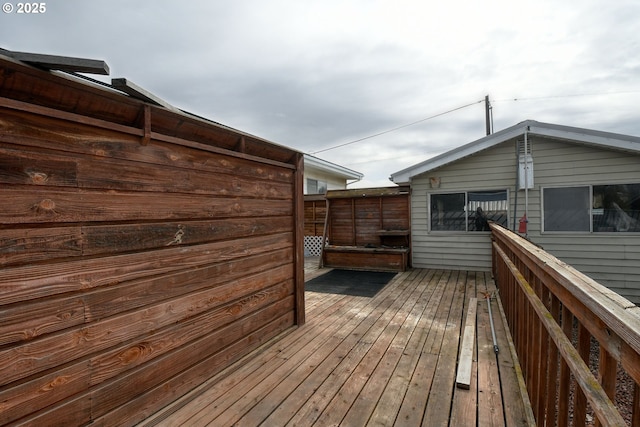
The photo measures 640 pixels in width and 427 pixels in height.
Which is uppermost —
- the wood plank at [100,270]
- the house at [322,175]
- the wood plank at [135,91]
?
the house at [322,175]

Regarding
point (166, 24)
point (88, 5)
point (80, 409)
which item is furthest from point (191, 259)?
point (166, 24)

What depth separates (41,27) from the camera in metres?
3.77

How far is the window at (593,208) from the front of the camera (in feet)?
18.1

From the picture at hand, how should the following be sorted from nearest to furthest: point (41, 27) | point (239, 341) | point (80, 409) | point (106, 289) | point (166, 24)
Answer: point (80, 409)
point (106, 289)
point (239, 341)
point (41, 27)
point (166, 24)

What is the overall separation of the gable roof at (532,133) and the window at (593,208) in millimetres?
799

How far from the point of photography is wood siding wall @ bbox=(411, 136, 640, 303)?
18.2ft

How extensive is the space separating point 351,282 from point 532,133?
15.3 feet

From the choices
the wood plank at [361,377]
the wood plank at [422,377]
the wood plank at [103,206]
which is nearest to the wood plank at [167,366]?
the wood plank at [361,377]

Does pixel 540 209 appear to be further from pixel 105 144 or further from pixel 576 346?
pixel 105 144

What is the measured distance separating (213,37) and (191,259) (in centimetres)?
477

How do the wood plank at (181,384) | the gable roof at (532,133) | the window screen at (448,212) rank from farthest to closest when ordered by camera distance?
1. the window screen at (448,212)
2. the gable roof at (532,133)
3. the wood plank at (181,384)

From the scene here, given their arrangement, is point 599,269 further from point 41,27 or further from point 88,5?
point 41,27

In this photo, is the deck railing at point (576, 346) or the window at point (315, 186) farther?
the window at point (315, 186)

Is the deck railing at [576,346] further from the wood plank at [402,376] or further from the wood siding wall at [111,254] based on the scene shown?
the wood siding wall at [111,254]
